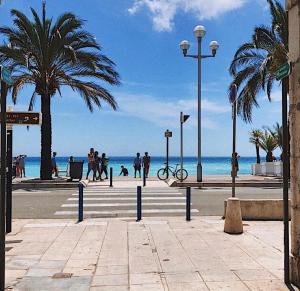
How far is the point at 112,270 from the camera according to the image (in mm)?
6641

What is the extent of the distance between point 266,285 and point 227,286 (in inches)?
18.4

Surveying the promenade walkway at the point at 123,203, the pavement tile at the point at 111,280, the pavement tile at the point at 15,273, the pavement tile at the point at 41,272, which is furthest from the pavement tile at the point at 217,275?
the promenade walkway at the point at 123,203

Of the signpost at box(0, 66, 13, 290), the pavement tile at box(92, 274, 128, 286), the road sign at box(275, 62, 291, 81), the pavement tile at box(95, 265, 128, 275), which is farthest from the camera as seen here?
the pavement tile at box(95, 265, 128, 275)

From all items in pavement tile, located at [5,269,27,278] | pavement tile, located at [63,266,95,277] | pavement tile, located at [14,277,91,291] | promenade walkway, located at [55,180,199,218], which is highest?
promenade walkway, located at [55,180,199,218]

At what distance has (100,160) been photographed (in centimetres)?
2662

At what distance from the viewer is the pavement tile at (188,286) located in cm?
568

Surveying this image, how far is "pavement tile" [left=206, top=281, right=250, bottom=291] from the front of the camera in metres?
5.65

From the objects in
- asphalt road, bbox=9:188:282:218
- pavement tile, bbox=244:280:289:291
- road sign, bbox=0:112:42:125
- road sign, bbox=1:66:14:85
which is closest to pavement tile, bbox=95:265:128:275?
pavement tile, bbox=244:280:289:291

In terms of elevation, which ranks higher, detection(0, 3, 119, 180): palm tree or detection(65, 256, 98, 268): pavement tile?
detection(0, 3, 119, 180): palm tree

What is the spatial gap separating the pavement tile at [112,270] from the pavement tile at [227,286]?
4.19 ft

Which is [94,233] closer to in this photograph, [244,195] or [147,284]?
[147,284]

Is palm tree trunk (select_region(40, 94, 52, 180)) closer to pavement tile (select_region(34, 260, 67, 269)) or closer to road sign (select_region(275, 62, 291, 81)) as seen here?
pavement tile (select_region(34, 260, 67, 269))

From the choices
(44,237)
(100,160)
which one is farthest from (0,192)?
(100,160)

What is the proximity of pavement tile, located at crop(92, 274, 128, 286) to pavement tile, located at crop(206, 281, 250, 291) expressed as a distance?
3.46ft
